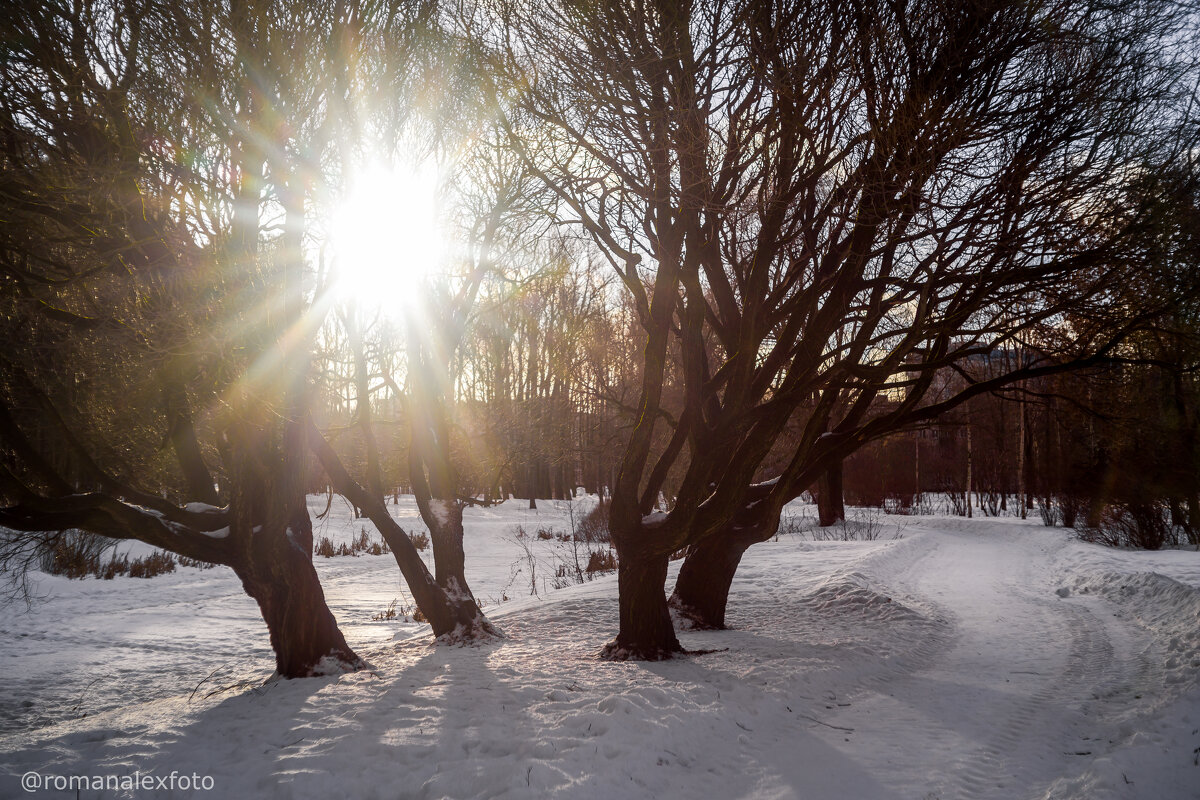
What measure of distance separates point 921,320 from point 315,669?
5.94 m

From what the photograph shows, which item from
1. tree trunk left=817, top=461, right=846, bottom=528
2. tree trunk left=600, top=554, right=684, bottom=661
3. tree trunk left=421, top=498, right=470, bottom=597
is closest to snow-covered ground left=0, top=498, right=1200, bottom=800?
tree trunk left=600, top=554, right=684, bottom=661

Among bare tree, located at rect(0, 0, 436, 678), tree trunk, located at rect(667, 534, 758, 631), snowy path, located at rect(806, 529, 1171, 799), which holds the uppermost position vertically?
bare tree, located at rect(0, 0, 436, 678)

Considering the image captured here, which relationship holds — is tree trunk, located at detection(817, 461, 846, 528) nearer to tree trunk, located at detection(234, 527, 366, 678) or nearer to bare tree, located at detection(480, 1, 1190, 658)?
bare tree, located at detection(480, 1, 1190, 658)

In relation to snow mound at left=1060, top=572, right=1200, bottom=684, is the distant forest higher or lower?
higher

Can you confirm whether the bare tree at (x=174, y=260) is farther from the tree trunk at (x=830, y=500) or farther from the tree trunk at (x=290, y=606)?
the tree trunk at (x=830, y=500)

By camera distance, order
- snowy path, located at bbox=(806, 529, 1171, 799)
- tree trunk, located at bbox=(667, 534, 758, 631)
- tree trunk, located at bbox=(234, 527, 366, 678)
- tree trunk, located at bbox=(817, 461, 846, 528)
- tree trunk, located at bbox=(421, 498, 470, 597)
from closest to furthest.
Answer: snowy path, located at bbox=(806, 529, 1171, 799), tree trunk, located at bbox=(234, 527, 366, 678), tree trunk, located at bbox=(667, 534, 758, 631), tree trunk, located at bbox=(421, 498, 470, 597), tree trunk, located at bbox=(817, 461, 846, 528)

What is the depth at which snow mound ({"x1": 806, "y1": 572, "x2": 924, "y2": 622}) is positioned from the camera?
8086 mm

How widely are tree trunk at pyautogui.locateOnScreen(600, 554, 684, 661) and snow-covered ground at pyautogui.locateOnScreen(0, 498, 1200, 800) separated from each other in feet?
1.08

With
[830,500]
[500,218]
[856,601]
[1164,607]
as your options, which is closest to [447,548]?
[500,218]

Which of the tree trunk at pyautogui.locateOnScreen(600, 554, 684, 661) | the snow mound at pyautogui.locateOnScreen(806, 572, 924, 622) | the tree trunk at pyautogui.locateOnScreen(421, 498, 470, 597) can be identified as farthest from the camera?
the snow mound at pyautogui.locateOnScreen(806, 572, 924, 622)

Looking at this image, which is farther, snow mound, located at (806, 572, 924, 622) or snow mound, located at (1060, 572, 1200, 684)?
snow mound, located at (806, 572, 924, 622)

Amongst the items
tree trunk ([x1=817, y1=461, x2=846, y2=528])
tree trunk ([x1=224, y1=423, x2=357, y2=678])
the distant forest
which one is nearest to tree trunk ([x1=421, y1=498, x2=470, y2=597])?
the distant forest

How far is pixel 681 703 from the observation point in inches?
178

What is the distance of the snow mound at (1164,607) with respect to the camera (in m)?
5.63
